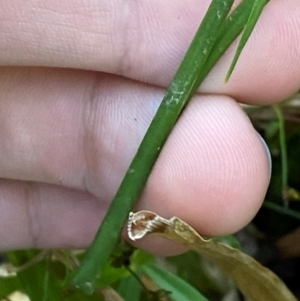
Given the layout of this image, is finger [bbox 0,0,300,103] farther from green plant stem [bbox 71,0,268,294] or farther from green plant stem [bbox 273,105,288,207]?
green plant stem [bbox 273,105,288,207]

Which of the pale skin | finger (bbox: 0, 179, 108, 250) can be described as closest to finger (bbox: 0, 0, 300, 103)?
the pale skin

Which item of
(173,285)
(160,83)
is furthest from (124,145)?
(173,285)

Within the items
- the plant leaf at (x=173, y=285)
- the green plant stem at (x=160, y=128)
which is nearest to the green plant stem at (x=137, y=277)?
the plant leaf at (x=173, y=285)

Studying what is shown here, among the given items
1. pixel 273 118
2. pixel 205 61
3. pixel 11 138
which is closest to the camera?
pixel 205 61

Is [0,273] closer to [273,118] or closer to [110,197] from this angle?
[110,197]

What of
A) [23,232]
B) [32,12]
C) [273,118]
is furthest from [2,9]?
[273,118]

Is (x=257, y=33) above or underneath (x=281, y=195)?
above

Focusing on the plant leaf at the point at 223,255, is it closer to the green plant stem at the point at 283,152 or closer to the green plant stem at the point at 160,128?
the green plant stem at the point at 160,128
